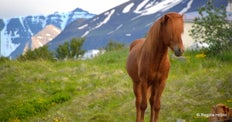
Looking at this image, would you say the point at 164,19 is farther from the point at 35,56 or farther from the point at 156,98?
the point at 35,56

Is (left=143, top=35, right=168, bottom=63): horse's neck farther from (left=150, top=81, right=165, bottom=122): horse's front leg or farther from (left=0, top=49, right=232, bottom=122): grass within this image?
(left=0, top=49, right=232, bottom=122): grass

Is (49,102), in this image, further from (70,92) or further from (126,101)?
(126,101)

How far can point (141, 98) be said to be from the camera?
9102 mm

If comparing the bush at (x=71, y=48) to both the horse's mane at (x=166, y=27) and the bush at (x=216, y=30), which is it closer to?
the bush at (x=216, y=30)

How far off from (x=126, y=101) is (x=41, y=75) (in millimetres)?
7411

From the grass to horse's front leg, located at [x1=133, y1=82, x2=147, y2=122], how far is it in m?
1.77

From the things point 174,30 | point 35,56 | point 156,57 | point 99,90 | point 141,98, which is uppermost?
point 174,30

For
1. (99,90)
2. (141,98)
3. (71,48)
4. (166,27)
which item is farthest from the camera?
(71,48)

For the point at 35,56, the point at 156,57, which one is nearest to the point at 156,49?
the point at 156,57

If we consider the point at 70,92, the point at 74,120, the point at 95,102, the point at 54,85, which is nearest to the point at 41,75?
the point at 54,85

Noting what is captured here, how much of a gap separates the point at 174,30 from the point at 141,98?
77.9 inches

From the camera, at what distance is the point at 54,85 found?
67.3ft

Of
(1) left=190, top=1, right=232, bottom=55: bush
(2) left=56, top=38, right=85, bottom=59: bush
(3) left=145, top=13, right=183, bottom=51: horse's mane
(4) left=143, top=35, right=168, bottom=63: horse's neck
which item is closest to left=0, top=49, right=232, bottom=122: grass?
(1) left=190, top=1, right=232, bottom=55: bush

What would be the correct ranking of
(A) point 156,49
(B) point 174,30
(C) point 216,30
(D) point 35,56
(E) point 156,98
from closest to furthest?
(B) point 174,30 < (A) point 156,49 < (E) point 156,98 < (C) point 216,30 < (D) point 35,56
